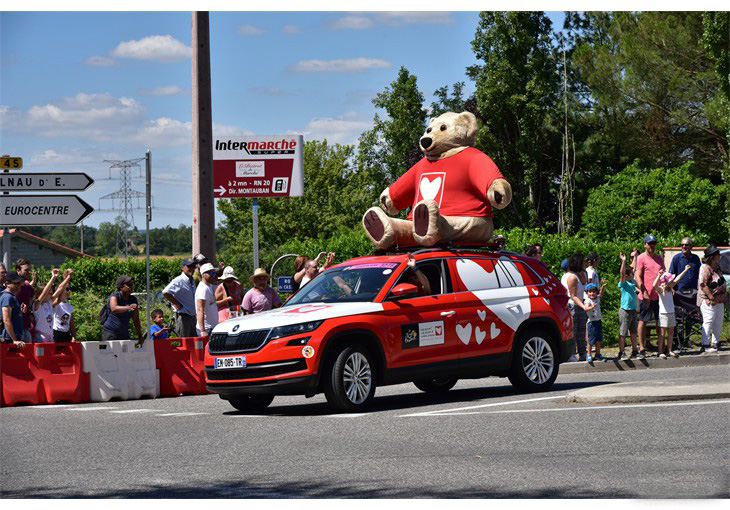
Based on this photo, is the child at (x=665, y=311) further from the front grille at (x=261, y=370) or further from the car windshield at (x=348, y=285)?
the front grille at (x=261, y=370)

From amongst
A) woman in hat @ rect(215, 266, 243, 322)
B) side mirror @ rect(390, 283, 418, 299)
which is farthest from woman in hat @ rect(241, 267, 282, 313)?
side mirror @ rect(390, 283, 418, 299)

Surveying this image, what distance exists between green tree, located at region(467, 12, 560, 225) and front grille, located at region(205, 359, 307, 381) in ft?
126

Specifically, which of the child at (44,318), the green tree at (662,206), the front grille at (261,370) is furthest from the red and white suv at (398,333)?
the green tree at (662,206)

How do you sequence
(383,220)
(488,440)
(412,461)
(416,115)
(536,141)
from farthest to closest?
(416,115)
(536,141)
(383,220)
(488,440)
(412,461)

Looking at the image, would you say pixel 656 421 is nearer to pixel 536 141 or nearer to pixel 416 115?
pixel 536 141

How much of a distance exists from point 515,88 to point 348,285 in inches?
1512

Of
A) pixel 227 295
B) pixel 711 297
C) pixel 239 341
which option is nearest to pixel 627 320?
pixel 711 297

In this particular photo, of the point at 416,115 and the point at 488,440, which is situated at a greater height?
the point at 416,115

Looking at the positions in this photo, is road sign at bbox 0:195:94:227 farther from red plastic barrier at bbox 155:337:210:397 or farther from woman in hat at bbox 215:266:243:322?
woman in hat at bbox 215:266:243:322

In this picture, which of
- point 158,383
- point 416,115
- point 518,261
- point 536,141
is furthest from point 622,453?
point 416,115

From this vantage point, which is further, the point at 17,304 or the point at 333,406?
the point at 17,304

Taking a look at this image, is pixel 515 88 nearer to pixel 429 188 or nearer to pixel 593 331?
pixel 593 331

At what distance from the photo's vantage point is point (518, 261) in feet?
49.0

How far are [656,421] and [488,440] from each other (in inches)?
75.4
